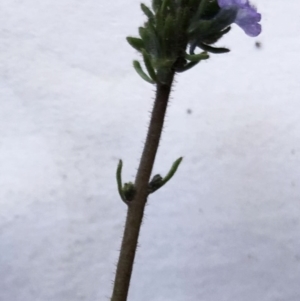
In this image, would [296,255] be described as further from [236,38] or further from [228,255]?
[236,38]

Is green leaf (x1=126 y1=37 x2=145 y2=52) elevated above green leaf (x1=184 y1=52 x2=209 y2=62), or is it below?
below

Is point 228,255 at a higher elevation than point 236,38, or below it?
below

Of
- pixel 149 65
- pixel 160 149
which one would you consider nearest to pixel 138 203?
pixel 149 65

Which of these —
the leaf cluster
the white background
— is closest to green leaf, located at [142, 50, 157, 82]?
the leaf cluster

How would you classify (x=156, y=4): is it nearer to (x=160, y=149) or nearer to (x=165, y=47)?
(x=165, y=47)

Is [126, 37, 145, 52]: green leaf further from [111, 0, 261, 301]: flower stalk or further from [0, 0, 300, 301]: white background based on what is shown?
[0, 0, 300, 301]: white background

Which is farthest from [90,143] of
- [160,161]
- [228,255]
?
[228,255]
